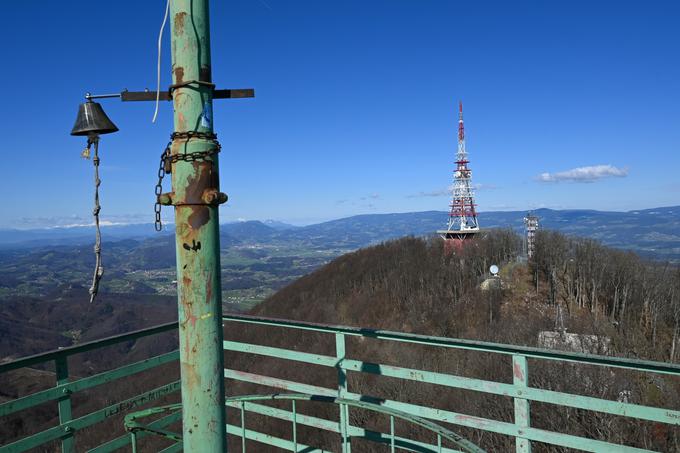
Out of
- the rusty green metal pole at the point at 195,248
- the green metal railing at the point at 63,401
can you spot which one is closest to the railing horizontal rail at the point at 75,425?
the green metal railing at the point at 63,401

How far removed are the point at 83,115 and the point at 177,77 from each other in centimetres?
117

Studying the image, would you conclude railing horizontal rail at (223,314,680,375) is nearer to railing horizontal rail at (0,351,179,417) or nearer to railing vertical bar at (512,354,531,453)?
railing vertical bar at (512,354,531,453)

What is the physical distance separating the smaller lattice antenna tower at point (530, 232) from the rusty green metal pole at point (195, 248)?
45449 mm

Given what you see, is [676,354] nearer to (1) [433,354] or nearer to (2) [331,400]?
(1) [433,354]

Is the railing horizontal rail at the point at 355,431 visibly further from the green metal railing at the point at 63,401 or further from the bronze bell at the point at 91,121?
the bronze bell at the point at 91,121

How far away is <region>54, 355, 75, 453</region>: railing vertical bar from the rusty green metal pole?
218cm

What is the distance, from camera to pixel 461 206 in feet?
184

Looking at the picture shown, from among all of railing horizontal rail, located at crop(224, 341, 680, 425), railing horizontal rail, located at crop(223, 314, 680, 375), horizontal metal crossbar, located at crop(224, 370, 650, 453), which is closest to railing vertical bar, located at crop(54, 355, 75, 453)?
railing horizontal rail, located at crop(224, 341, 680, 425)

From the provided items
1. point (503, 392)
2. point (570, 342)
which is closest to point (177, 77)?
point (503, 392)

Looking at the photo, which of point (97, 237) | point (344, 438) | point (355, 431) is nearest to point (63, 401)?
point (97, 237)

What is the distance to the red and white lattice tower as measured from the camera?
54.4 m

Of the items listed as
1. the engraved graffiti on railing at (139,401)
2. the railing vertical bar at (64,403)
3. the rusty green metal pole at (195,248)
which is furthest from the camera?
the engraved graffiti on railing at (139,401)

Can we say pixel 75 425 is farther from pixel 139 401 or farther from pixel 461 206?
pixel 461 206

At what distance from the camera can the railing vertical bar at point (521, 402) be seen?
350cm
